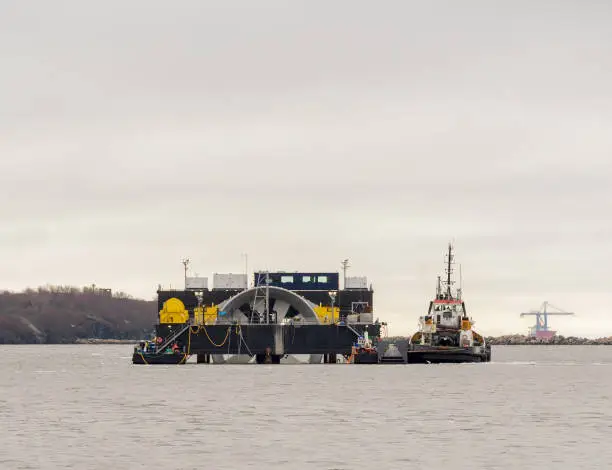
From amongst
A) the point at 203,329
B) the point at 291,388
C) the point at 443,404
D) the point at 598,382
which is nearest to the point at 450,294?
the point at 203,329

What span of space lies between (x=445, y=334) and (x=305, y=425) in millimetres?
100196

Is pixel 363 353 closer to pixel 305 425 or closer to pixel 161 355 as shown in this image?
pixel 161 355

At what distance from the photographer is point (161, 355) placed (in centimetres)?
16488

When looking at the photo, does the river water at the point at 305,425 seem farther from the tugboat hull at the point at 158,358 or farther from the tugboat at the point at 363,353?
the tugboat at the point at 363,353

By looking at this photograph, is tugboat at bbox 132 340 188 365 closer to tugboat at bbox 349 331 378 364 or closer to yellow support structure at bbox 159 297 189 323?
yellow support structure at bbox 159 297 189 323

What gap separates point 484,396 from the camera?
9388 cm

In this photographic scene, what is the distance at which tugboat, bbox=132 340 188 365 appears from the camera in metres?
163

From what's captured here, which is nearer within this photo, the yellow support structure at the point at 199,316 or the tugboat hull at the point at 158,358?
the tugboat hull at the point at 158,358

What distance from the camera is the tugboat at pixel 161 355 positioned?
16275 centimetres

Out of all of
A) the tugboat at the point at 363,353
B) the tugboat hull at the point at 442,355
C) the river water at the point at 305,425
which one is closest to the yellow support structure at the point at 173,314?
the tugboat at the point at 363,353

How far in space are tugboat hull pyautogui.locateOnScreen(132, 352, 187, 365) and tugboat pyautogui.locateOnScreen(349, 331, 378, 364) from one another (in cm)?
2188

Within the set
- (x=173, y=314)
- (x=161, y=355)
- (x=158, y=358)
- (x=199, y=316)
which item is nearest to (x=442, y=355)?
(x=199, y=316)

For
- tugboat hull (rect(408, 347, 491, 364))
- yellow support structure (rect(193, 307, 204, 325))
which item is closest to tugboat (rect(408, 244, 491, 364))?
tugboat hull (rect(408, 347, 491, 364))

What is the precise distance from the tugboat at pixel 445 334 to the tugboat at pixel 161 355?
99.1 feet
